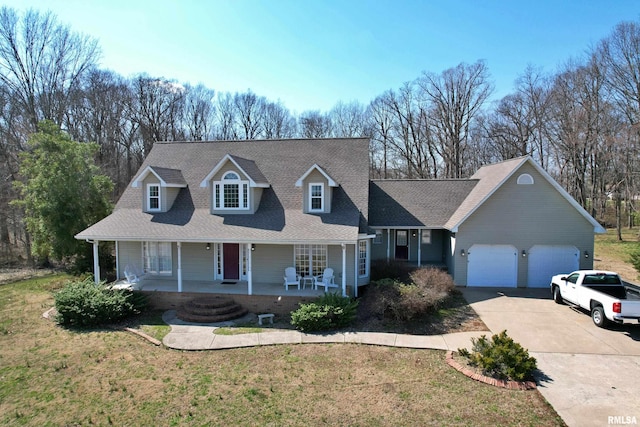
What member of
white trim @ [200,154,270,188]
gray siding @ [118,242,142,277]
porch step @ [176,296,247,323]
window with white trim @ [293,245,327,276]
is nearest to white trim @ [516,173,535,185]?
window with white trim @ [293,245,327,276]

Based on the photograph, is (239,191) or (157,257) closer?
(239,191)

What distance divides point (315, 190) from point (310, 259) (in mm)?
3359

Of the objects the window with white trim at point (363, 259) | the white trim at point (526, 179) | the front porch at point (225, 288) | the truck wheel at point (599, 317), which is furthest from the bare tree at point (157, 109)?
the truck wheel at point (599, 317)

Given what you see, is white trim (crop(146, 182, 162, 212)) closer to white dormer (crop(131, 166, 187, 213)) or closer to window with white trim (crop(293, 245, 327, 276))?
white dormer (crop(131, 166, 187, 213))

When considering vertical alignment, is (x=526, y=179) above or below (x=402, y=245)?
above

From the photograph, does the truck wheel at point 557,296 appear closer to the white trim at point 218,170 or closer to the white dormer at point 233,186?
the white dormer at point 233,186

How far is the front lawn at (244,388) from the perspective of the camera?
792cm

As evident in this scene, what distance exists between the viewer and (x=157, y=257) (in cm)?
1830

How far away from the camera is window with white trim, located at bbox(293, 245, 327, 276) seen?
16.8m

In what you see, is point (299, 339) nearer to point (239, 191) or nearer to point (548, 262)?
point (239, 191)

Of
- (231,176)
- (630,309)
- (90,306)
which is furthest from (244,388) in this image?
(630,309)

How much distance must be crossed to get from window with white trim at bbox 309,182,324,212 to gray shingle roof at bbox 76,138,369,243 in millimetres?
553

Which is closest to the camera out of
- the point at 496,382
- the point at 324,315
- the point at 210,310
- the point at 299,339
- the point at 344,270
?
the point at 496,382

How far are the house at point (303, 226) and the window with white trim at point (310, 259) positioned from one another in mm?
46
